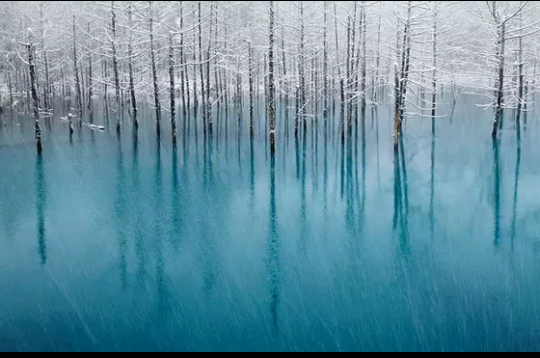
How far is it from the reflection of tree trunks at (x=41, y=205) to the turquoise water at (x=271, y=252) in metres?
0.06

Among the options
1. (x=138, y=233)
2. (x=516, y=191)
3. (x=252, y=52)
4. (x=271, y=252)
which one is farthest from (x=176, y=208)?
(x=252, y=52)

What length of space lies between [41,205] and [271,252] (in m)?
9.58

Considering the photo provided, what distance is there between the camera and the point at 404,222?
16672mm

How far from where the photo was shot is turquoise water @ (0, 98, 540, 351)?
9828 millimetres

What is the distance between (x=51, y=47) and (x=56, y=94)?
16907 mm

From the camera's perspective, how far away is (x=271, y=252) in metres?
14.1

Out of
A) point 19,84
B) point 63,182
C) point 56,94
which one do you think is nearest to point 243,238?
point 63,182

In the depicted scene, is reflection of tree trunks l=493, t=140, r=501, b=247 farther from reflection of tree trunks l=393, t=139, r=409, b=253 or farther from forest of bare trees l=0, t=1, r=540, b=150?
forest of bare trees l=0, t=1, r=540, b=150

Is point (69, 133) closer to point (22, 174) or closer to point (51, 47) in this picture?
point (22, 174)

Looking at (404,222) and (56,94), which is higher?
(56,94)

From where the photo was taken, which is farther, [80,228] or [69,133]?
[69,133]

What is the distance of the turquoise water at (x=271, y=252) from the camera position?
9828 mm

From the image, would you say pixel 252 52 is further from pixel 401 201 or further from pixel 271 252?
pixel 271 252

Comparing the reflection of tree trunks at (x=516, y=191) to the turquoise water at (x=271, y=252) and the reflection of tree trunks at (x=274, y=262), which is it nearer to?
the turquoise water at (x=271, y=252)
